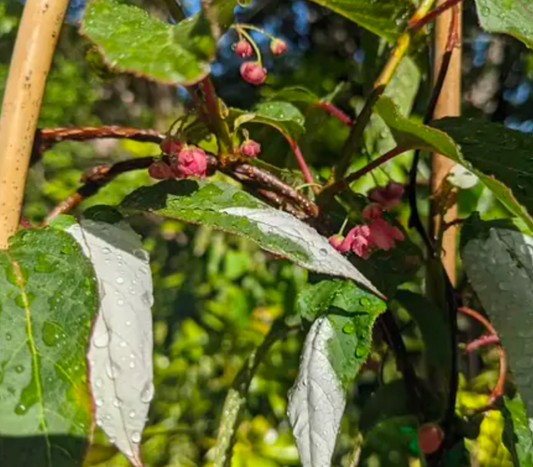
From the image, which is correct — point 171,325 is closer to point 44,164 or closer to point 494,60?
point 44,164

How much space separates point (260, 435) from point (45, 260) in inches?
44.3

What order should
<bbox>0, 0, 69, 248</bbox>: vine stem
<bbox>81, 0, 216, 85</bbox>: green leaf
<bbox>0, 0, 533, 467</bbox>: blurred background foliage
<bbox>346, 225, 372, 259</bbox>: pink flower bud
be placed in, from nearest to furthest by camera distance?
1. <bbox>81, 0, 216, 85</bbox>: green leaf
2. <bbox>0, 0, 69, 248</bbox>: vine stem
3. <bbox>346, 225, 372, 259</bbox>: pink flower bud
4. <bbox>0, 0, 533, 467</bbox>: blurred background foliage

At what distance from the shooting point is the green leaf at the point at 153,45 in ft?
1.26

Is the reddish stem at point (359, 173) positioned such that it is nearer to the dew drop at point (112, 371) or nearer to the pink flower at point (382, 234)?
the pink flower at point (382, 234)

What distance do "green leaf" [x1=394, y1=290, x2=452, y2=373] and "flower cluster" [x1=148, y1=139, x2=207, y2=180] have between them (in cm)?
24

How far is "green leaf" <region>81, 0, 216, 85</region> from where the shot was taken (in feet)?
1.26

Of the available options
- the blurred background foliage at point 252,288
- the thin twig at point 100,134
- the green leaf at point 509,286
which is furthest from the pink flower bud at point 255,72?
the blurred background foliage at point 252,288

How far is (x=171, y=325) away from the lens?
5.84ft

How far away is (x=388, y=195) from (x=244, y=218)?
20 centimetres

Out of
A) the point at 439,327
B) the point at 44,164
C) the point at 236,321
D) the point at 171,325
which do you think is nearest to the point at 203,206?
the point at 439,327

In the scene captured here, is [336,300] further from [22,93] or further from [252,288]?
[252,288]

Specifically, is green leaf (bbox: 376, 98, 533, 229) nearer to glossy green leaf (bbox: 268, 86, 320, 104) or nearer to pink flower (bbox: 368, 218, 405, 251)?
pink flower (bbox: 368, 218, 405, 251)

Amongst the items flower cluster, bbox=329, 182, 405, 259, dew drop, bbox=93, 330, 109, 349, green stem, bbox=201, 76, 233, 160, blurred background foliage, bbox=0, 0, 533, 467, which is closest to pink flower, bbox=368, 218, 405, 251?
flower cluster, bbox=329, 182, 405, 259

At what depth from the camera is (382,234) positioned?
600 mm
